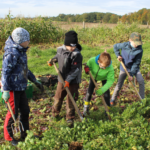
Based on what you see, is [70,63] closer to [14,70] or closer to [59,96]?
[59,96]

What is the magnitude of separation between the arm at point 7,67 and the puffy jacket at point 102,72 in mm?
1397

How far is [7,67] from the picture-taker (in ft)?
6.78

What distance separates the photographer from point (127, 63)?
11.8ft

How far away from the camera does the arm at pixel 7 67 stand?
6.78 feet

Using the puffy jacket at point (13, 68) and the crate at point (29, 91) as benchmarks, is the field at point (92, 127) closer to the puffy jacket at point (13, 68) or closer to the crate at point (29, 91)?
the crate at point (29, 91)

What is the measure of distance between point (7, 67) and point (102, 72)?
1.59 m

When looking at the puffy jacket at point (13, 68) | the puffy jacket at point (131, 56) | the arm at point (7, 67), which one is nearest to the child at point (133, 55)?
the puffy jacket at point (131, 56)

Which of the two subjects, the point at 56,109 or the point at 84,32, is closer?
the point at 56,109

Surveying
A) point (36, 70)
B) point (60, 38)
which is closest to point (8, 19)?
point (60, 38)

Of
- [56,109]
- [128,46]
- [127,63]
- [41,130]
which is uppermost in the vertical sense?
[128,46]

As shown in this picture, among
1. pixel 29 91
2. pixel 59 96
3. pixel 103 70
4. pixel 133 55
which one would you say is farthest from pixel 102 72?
pixel 29 91

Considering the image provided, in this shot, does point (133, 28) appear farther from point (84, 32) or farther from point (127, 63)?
point (127, 63)

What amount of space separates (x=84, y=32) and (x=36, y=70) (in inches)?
298

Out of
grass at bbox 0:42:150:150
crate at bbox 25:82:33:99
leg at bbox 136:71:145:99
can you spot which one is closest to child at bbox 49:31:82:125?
grass at bbox 0:42:150:150
